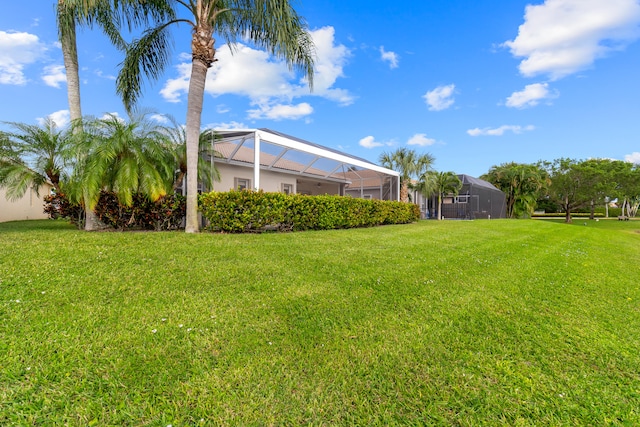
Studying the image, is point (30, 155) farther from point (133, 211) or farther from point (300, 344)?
point (300, 344)

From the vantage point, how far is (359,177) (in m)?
21.8

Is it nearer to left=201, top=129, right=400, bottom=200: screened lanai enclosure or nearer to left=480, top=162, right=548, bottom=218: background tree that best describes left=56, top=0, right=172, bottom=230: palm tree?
left=201, top=129, right=400, bottom=200: screened lanai enclosure

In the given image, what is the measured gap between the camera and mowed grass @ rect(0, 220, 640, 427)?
1977mm

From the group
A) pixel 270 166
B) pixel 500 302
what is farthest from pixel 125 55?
pixel 500 302

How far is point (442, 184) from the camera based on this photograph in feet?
77.6

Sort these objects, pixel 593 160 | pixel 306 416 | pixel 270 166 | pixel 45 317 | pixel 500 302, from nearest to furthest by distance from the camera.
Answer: pixel 306 416 < pixel 45 317 < pixel 500 302 < pixel 270 166 < pixel 593 160

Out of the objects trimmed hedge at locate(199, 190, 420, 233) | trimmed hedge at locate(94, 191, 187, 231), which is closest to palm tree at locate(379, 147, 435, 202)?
trimmed hedge at locate(199, 190, 420, 233)

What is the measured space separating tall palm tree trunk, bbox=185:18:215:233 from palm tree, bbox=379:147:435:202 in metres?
14.5

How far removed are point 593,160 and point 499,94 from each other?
83.6 ft

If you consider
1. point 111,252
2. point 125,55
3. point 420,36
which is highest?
point 420,36

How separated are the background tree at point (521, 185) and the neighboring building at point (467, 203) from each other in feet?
14.4

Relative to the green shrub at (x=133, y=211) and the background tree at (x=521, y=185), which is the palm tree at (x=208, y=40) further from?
the background tree at (x=521, y=185)

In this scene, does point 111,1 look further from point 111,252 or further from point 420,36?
point 420,36

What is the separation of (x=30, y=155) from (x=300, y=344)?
10211 millimetres
